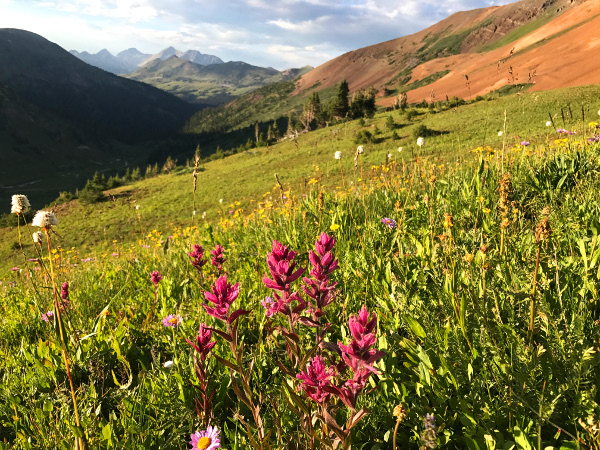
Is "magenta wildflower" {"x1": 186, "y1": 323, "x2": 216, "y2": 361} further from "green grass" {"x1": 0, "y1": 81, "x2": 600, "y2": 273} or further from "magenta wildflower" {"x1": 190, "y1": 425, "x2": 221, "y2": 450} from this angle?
"green grass" {"x1": 0, "y1": 81, "x2": 600, "y2": 273}

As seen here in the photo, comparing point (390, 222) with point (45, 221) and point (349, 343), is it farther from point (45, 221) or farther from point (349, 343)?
point (45, 221)

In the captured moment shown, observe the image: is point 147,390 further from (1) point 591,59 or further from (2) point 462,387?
(1) point 591,59

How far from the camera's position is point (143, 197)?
43.6m

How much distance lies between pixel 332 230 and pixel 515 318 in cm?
220

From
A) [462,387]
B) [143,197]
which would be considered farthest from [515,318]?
[143,197]

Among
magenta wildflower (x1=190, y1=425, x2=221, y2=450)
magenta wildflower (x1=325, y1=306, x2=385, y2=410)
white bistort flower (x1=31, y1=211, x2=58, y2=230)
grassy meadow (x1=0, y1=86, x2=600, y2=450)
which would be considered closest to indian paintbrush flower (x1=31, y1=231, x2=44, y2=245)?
grassy meadow (x1=0, y1=86, x2=600, y2=450)

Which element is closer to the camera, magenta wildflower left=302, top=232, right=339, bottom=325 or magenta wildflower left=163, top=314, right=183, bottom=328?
magenta wildflower left=302, top=232, right=339, bottom=325

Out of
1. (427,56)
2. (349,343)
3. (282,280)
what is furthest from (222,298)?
(427,56)

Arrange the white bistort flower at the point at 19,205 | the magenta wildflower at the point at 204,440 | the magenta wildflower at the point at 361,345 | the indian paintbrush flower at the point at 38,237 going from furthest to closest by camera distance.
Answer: the indian paintbrush flower at the point at 38,237, the white bistort flower at the point at 19,205, the magenta wildflower at the point at 204,440, the magenta wildflower at the point at 361,345

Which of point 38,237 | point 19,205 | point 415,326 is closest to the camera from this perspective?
point 415,326

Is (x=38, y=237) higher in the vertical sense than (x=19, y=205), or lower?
lower

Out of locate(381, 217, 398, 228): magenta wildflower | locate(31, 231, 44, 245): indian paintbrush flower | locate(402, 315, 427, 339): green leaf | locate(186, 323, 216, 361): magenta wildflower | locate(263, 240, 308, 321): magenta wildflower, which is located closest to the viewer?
locate(263, 240, 308, 321): magenta wildflower

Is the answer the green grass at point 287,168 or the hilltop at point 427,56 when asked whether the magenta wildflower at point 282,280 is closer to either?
the green grass at point 287,168

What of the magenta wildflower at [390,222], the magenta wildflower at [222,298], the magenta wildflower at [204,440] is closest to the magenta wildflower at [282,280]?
the magenta wildflower at [222,298]
